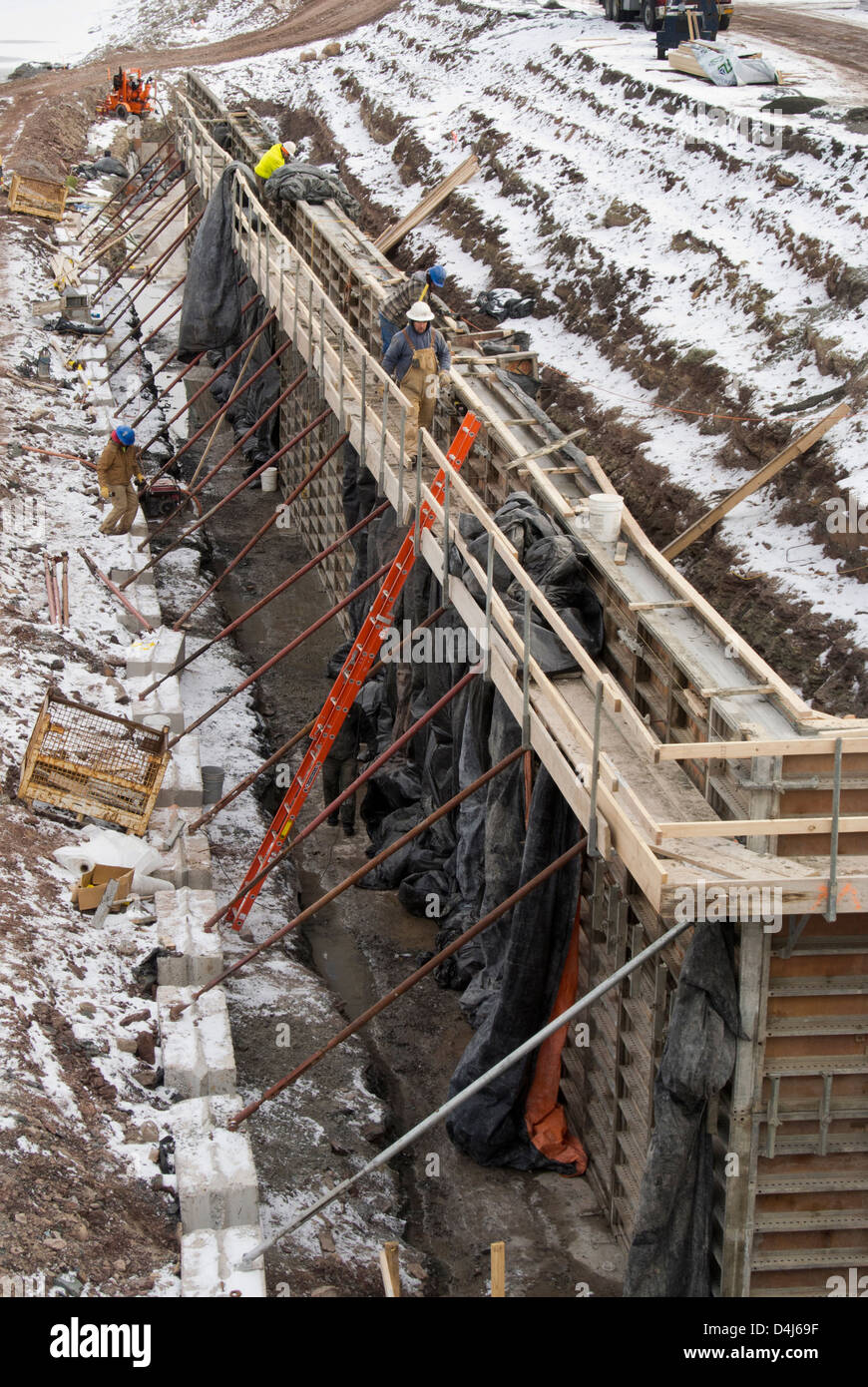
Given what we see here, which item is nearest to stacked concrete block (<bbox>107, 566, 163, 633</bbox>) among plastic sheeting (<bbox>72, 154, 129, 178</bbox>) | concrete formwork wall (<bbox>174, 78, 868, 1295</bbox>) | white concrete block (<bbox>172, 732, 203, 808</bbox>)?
white concrete block (<bbox>172, 732, 203, 808</bbox>)

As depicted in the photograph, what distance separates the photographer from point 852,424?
15898mm

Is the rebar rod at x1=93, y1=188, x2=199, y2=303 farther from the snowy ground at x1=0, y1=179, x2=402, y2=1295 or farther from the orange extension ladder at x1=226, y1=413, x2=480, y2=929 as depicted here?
the orange extension ladder at x1=226, y1=413, x2=480, y2=929

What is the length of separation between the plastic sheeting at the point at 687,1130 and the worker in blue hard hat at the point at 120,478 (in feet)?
38.4

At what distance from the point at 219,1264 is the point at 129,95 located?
36.9 m

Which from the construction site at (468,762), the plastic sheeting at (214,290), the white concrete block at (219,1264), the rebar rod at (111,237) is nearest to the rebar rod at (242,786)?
the construction site at (468,762)

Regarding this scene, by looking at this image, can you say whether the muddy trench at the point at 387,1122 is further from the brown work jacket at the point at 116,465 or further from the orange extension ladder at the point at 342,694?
the brown work jacket at the point at 116,465

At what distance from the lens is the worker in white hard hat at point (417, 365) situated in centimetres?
1475

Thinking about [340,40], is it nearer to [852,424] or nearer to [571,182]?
[571,182]

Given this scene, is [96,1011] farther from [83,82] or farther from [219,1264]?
[83,82]

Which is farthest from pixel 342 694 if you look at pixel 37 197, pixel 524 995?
pixel 37 197

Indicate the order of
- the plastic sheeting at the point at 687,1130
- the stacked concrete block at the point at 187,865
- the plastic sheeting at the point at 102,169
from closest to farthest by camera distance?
1. the plastic sheeting at the point at 687,1130
2. the stacked concrete block at the point at 187,865
3. the plastic sheeting at the point at 102,169

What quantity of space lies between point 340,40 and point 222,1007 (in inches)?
1505

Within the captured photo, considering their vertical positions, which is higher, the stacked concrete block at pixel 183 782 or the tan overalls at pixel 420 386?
the tan overalls at pixel 420 386
